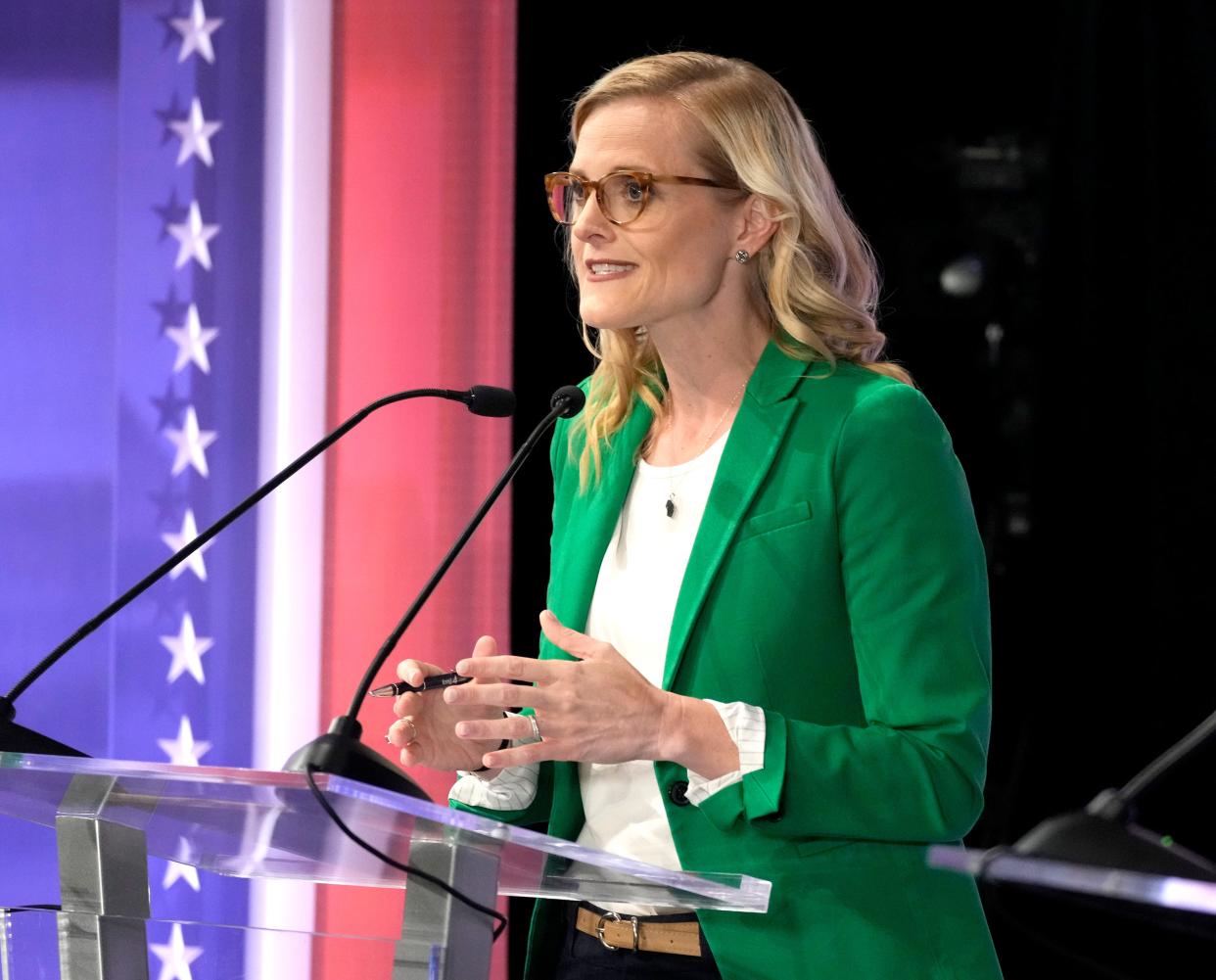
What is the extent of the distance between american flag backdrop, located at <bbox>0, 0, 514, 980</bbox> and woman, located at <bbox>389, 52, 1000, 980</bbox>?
0.97 m

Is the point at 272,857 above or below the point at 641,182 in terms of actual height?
below

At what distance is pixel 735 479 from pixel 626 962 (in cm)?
55

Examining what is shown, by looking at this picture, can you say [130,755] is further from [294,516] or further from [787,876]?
[787,876]

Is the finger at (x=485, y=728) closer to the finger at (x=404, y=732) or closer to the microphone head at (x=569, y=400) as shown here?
the finger at (x=404, y=732)

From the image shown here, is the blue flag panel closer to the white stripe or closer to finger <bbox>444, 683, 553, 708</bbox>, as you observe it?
the white stripe

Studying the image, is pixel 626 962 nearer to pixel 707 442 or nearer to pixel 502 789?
pixel 502 789

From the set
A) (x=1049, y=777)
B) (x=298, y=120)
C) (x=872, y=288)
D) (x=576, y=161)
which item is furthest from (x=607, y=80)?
(x=1049, y=777)

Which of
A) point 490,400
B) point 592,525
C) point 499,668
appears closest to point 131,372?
point 592,525

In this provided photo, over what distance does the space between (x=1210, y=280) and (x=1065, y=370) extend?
302 mm

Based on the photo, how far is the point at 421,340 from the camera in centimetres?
292

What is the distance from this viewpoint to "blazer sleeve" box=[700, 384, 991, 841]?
1514 mm

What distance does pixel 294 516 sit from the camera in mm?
2936

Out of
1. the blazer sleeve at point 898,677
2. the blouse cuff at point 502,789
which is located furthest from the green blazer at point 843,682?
the blouse cuff at point 502,789

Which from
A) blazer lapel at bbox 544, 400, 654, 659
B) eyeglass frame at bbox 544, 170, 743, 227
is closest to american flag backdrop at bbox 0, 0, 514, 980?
blazer lapel at bbox 544, 400, 654, 659
